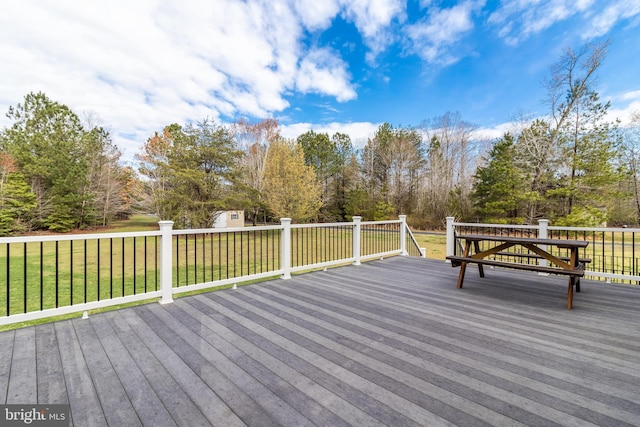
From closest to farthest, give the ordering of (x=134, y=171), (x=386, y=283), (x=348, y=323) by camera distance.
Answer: (x=348, y=323), (x=386, y=283), (x=134, y=171)

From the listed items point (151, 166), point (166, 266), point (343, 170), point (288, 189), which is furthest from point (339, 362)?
point (343, 170)

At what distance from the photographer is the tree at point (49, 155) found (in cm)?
1591

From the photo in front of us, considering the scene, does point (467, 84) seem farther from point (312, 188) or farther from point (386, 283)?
point (386, 283)

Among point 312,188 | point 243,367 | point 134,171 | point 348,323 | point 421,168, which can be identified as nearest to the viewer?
point 243,367

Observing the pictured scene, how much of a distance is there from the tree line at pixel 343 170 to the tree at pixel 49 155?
0.06 meters

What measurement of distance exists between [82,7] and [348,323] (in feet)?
27.7

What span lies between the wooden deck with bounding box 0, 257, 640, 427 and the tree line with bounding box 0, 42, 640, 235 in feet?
37.6

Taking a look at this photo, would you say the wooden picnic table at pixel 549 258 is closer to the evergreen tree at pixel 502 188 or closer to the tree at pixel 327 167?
the evergreen tree at pixel 502 188

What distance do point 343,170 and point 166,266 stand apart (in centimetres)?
2107

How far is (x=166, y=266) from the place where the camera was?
3.18 m

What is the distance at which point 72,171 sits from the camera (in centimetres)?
1706

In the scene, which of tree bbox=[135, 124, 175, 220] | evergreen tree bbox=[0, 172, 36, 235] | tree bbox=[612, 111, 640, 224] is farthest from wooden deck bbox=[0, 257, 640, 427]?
evergreen tree bbox=[0, 172, 36, 235]

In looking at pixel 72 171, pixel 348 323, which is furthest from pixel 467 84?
pixel 72 171

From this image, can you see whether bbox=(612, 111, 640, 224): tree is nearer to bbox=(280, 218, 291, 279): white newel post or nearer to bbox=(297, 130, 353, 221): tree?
bbox=(297, 130, 353, 221): tree
